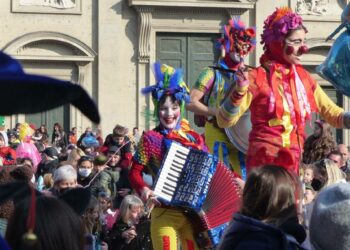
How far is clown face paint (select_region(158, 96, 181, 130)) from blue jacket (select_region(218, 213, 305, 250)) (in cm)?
341

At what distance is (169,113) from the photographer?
7.14 metres

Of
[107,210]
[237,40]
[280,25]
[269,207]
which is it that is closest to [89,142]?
[107,210]

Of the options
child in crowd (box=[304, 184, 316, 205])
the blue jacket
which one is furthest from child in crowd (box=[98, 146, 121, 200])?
the blue jacket

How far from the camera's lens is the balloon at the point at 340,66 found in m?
6.47

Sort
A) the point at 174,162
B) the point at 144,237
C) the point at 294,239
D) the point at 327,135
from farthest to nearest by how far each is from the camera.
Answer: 1. the point at 327,135
2. the point at 144,237
3. the point at 174,162
4. the point at 294,239

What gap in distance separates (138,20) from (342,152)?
1619 centimetres

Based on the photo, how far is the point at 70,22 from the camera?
26844mm

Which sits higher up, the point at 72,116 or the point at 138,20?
the point at 138,20

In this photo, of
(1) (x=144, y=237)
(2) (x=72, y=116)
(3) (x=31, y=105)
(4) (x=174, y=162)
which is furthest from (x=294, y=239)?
(2) (x=72, y=116)

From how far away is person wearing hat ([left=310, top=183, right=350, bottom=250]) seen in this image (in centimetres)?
347

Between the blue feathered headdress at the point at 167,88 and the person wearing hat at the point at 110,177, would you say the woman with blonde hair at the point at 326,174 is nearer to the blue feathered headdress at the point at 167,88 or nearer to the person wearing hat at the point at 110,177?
the blue feathered headdress at the point at 167,88

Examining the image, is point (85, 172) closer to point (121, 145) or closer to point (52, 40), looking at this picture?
point (121, 145)

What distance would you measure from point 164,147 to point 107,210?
2.81 meters

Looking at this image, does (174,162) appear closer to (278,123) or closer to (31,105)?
(278,123)
